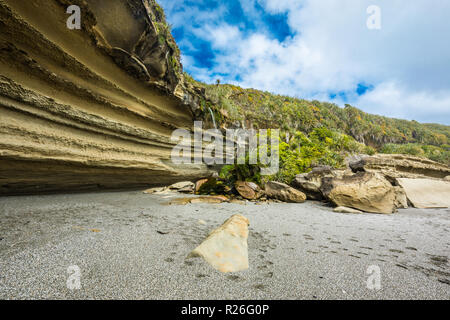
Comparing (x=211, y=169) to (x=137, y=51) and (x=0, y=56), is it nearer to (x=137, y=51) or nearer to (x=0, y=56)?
(x=137, y=51)

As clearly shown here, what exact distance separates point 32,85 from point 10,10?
1.06 m

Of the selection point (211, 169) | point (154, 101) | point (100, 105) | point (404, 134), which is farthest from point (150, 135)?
point (404, 134)

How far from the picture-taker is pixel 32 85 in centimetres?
298

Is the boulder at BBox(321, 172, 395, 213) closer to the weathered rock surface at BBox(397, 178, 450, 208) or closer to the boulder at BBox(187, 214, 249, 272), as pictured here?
the weathered rock surface at BBox(397, 178, 450, 208)

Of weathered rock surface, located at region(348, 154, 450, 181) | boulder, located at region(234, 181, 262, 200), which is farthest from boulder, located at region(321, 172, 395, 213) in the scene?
weathered rock surface, located at region(348, 154, 450, 181)

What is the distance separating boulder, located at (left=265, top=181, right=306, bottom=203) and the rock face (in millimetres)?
4001

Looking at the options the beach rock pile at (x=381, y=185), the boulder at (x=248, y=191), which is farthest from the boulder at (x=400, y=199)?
the boulder at (x=248, y=191)

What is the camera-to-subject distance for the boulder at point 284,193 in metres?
5.21

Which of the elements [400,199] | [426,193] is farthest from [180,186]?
[426,193]

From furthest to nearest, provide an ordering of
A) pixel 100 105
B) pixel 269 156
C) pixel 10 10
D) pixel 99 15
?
pixel 269 156 → pixel 100 105 → pixel 99 15 → pixel 10 10

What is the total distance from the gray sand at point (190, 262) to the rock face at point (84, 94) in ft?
4.99

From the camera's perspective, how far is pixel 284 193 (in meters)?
5.32

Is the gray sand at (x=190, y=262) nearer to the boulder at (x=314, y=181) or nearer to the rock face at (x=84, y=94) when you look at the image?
the rock face at (x=84, y=94)

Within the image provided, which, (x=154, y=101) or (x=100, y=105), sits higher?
(x=154, y=101)
